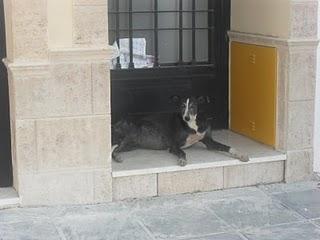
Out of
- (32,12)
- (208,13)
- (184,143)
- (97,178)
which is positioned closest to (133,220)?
(97,178)

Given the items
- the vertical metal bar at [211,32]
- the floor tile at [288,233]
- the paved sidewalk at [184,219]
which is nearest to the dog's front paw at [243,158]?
the paved sidewalk at [184,219]

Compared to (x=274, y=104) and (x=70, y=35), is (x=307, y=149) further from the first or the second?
(x=70, y=35)

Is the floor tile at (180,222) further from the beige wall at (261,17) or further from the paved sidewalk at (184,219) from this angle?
the beige wall at (261,17)

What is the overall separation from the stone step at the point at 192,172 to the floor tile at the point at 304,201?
31 centimetres

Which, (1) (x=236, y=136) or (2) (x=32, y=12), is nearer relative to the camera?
(2) (x=32, y=12)

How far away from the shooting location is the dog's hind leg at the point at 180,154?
227 inches

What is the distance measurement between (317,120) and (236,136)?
3.03 feet

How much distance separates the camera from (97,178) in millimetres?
5516

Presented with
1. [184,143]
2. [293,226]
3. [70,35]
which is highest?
[70,35]

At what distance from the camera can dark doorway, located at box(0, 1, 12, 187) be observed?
5410mm

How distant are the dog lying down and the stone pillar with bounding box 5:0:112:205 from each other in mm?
673

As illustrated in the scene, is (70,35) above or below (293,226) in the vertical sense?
above

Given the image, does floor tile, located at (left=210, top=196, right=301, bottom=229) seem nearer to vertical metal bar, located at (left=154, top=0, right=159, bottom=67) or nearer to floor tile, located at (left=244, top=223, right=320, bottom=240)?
floor tile, located at (left=244, top=223, right=320, bottom=240)

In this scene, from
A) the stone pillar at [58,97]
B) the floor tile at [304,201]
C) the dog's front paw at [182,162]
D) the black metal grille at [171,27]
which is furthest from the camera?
the black metal grille at [171,27]
